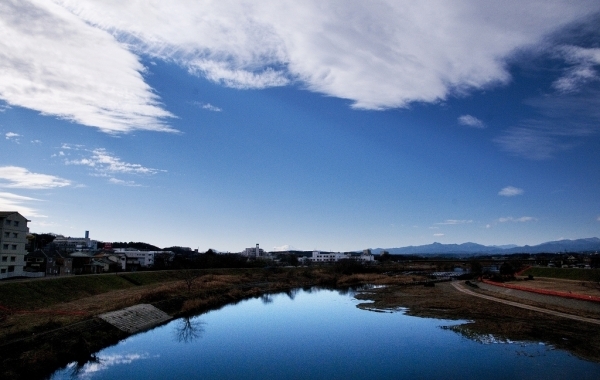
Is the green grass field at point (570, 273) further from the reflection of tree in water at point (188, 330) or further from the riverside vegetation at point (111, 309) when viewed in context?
the reflection of tree in water at point (188, 330)

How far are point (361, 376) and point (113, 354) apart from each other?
51.7 feet

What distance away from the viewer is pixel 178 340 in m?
30.2

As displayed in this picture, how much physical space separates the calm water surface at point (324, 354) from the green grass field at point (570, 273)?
41.5 meters

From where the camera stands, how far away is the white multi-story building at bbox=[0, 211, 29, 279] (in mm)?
46647

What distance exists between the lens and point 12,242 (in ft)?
160

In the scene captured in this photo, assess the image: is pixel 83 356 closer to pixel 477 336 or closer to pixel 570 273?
pixel 477 336

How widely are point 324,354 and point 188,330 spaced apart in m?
13.7

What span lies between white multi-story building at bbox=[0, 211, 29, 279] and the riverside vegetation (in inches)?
286

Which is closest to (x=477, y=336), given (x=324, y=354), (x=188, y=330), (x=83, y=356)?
(x=324, y=354)

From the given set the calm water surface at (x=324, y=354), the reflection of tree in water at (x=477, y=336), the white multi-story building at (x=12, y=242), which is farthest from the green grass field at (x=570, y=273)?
the white multi-story building at (x=12, y=242)

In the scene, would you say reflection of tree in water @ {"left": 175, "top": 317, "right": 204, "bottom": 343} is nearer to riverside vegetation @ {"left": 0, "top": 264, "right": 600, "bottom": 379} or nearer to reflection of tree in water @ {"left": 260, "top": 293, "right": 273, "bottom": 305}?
riverside vegetation @ {"left": 0, "top": 264, "right": 600, "bottom": 379}

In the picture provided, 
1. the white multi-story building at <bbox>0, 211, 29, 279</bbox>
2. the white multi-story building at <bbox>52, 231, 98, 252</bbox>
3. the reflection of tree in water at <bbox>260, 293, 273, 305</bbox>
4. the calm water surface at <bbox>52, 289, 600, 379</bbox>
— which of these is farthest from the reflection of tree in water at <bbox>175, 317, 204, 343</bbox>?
the white multi-story building at <bbox>52, 231, 98, 252</bbox>

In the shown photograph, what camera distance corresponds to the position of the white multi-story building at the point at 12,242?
46.6 m

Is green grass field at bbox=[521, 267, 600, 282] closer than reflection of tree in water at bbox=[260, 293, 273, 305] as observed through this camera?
No
